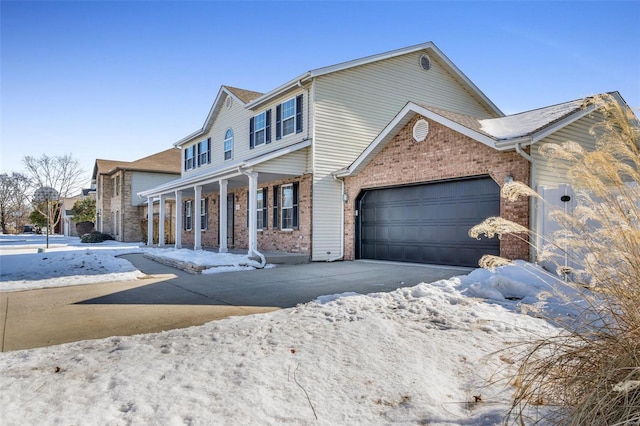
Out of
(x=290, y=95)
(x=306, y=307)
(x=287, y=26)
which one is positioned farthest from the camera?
(x=290, y=95)

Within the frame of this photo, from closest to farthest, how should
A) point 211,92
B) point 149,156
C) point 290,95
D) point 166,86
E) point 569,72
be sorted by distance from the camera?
point 569,72 < point 166,86 < point 290,95 < point 211,92 < point 149,156

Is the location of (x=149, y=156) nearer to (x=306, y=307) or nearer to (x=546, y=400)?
→ (x=306, y=307)

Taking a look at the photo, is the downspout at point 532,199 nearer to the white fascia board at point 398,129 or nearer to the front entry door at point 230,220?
the white fascia board at point 398,129

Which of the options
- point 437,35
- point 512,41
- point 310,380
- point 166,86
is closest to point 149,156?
point 166,86

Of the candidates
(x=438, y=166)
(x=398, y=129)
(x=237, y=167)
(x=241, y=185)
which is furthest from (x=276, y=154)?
(x=438, y=166)

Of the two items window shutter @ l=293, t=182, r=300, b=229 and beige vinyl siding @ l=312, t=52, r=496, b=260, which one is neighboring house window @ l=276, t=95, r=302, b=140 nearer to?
beige vinyl siding @ l=312, t=52, r=496, b=260

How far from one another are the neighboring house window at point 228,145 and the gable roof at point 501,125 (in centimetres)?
752

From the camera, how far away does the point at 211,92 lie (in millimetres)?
19422

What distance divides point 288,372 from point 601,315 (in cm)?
224

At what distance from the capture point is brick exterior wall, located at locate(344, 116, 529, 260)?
8.73 metres

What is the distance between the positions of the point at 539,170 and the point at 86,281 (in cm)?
1033

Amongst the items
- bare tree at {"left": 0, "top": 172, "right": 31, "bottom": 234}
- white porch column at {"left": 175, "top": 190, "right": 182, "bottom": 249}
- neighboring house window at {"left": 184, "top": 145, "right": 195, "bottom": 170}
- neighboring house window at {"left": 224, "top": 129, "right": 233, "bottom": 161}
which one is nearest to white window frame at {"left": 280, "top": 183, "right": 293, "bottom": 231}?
neighboring house window at {"left": 224, "top": 129, "right": 233, "bottom": 161}

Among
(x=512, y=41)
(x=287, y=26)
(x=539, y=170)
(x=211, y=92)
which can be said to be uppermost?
(x=211, y=92)

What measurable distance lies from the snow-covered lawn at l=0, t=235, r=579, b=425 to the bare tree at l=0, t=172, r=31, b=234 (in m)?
56.3
